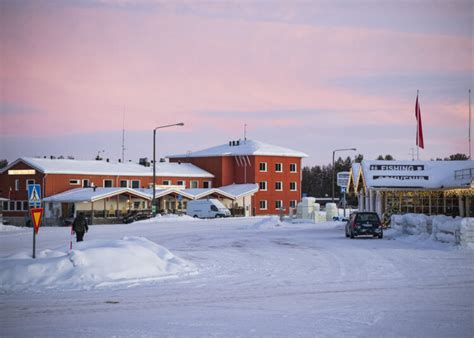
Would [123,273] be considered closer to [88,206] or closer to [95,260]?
[95,260]

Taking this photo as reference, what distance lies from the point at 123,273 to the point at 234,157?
75.6m

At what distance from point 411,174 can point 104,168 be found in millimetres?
45619

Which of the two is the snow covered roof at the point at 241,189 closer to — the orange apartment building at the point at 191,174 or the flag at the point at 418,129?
the orange apartment building at the point at 191,174

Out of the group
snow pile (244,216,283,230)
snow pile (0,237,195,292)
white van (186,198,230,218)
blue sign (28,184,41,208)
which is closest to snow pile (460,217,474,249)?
snow pile (0,237,195,292)

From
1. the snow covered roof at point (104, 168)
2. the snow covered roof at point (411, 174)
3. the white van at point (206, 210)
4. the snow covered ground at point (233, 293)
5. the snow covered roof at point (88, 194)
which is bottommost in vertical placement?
the snow covered ground at point (233, 293)

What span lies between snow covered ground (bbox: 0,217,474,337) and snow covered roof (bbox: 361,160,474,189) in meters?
23.0

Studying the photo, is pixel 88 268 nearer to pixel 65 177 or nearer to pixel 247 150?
pixel 65 177

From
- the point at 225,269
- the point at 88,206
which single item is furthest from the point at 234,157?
the point at 225,269

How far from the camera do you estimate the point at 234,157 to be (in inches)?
3684

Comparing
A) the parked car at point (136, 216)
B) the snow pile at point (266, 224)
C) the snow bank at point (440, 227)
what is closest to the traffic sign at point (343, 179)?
the snow pile at point (266, 224)

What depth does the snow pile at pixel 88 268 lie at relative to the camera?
16.8 meters

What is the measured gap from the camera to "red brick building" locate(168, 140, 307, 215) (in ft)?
299

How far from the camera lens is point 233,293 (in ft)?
50.9

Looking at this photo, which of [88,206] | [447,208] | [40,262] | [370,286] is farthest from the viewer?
[88,206]
